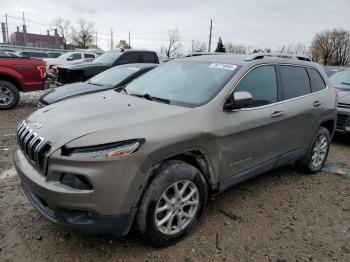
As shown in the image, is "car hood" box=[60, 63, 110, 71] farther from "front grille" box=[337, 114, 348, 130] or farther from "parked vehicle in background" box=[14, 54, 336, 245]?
"front grille" box=[337, 114, 348, 130]

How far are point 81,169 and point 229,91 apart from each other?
5.48ft

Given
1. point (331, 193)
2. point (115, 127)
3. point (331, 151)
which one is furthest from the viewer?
point (331, 151)

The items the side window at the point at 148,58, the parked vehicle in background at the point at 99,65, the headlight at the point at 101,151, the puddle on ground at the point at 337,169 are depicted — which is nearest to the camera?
the headlight at the point at 101,151

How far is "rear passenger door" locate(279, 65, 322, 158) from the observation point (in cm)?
407

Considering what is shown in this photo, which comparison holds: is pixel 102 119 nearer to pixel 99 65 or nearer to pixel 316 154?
pixel 316 154

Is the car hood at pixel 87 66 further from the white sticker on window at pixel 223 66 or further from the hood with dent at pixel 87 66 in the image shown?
the white sticker on window at pixel 223 66

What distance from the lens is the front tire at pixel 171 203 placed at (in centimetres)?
271

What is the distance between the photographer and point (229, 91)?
10.8 ft

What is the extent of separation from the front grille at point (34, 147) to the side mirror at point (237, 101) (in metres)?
1.71

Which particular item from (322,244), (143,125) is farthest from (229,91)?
(322,244)

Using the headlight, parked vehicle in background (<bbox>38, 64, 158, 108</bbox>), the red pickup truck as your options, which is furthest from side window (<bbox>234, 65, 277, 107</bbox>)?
the red pickup truck

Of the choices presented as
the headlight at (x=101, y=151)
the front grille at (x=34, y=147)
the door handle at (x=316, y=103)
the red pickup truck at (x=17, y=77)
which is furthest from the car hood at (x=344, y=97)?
the red pickup truck at (x=17, y=77)

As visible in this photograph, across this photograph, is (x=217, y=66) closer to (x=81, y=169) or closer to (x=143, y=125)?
(x=143, y=125)

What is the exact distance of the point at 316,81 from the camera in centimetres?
476
